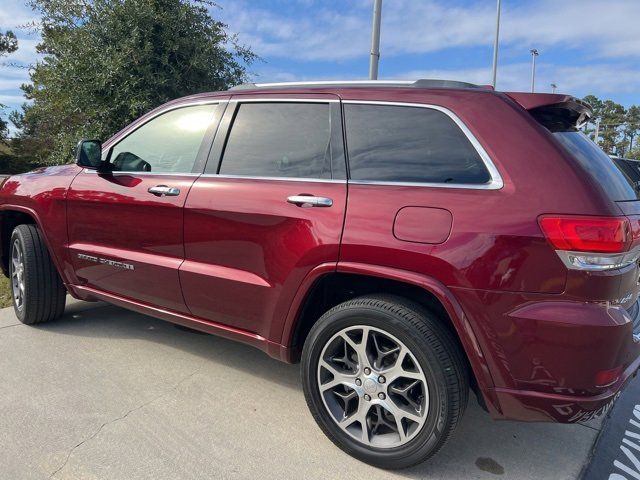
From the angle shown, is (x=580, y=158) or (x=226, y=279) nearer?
(x=580, y=158)

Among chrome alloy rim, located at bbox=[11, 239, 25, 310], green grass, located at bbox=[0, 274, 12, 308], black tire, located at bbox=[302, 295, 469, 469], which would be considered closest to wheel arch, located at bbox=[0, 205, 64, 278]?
chrome alloy rim, located at bbox=[11, 239, 25, 310]

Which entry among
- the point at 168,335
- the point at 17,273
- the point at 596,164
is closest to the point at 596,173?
the point at 596,164

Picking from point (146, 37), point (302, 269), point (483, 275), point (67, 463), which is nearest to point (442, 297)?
point (483, 275)

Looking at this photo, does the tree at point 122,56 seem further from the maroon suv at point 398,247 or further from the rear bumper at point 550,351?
the rear bumper at point 550,351

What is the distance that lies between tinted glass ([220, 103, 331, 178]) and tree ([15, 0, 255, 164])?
4.71 meters

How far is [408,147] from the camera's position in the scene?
237cm

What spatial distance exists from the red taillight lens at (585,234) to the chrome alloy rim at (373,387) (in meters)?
0.79

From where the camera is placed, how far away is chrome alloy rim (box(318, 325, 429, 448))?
2.29 meters

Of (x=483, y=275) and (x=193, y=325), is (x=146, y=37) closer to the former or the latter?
(x=193, y=325)

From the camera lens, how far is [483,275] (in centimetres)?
204

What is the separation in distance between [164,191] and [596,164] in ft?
7.65

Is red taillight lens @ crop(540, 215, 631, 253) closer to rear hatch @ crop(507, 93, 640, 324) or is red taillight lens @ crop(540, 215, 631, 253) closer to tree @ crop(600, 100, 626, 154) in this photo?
rear hatch @ crop(507, 93, 640, 324)

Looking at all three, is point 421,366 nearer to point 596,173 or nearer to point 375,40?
point 596,173

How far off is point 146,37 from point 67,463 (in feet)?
20.7
